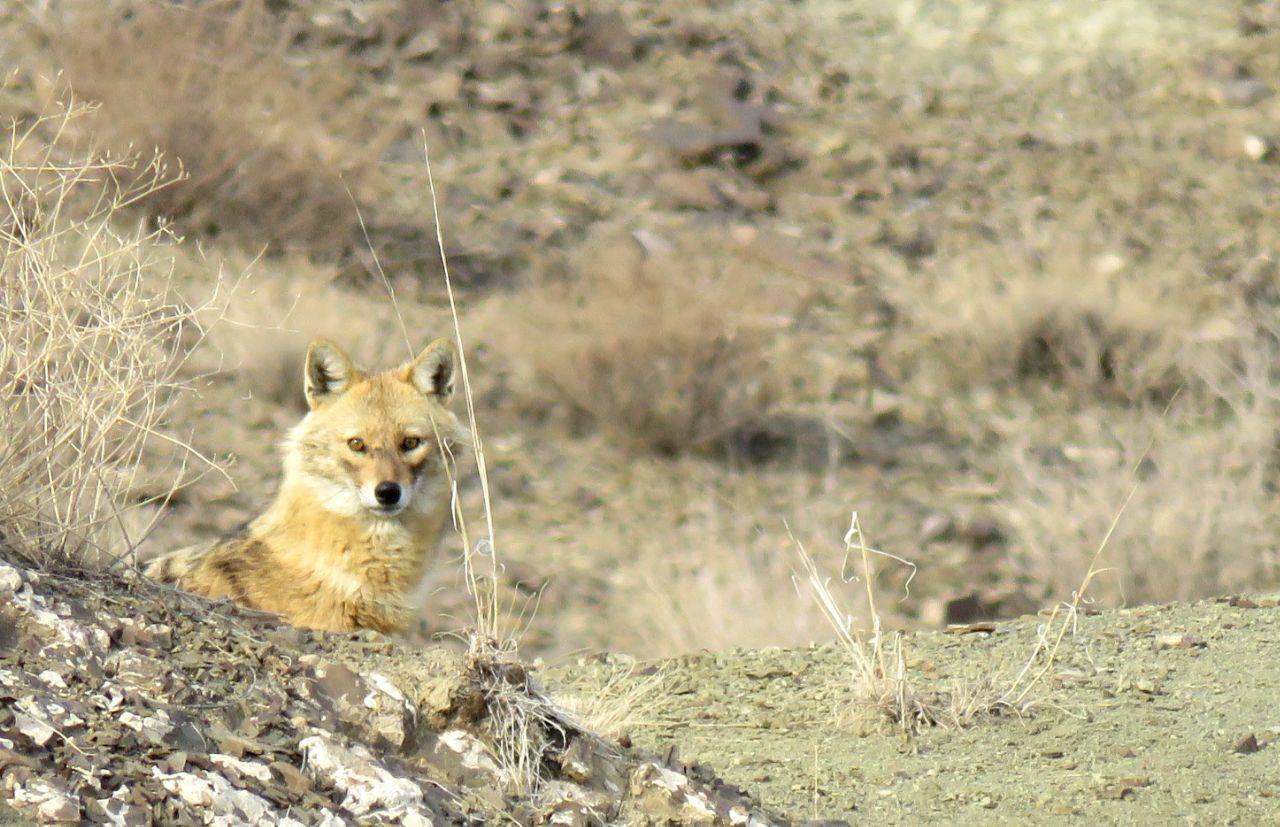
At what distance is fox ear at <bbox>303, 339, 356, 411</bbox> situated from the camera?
22.0 ft

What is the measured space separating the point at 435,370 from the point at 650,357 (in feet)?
14.4

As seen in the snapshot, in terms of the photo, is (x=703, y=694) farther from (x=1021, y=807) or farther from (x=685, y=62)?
(x=685, y=62)

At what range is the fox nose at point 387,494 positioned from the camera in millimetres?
6383

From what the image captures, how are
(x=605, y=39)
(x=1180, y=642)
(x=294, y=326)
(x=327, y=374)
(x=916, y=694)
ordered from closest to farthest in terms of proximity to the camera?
(x=916, y=694) → (x=1180, y=642) → (x=327, y=374) → (x=294, y=326) → (x=605, y=39)

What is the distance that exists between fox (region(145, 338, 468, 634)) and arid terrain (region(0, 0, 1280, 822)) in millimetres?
318

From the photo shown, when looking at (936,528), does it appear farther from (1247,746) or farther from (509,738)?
(509,738)

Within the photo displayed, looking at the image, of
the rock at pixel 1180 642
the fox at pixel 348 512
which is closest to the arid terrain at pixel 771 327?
the rock at pixel 1180 642

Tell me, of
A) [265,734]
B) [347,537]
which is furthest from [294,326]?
[265,734]

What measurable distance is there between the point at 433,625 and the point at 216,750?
17.6 ft

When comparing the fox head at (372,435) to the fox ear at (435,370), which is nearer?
the fox head at (372,435)

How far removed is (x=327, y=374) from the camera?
680 cm

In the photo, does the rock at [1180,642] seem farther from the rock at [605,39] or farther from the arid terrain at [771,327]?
the rock at [605,39]

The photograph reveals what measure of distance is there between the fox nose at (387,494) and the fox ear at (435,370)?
596mm

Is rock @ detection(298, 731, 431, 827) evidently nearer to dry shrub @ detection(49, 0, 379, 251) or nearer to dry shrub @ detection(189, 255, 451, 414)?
dry shrub @ detection(189, 255, 451, 414)
